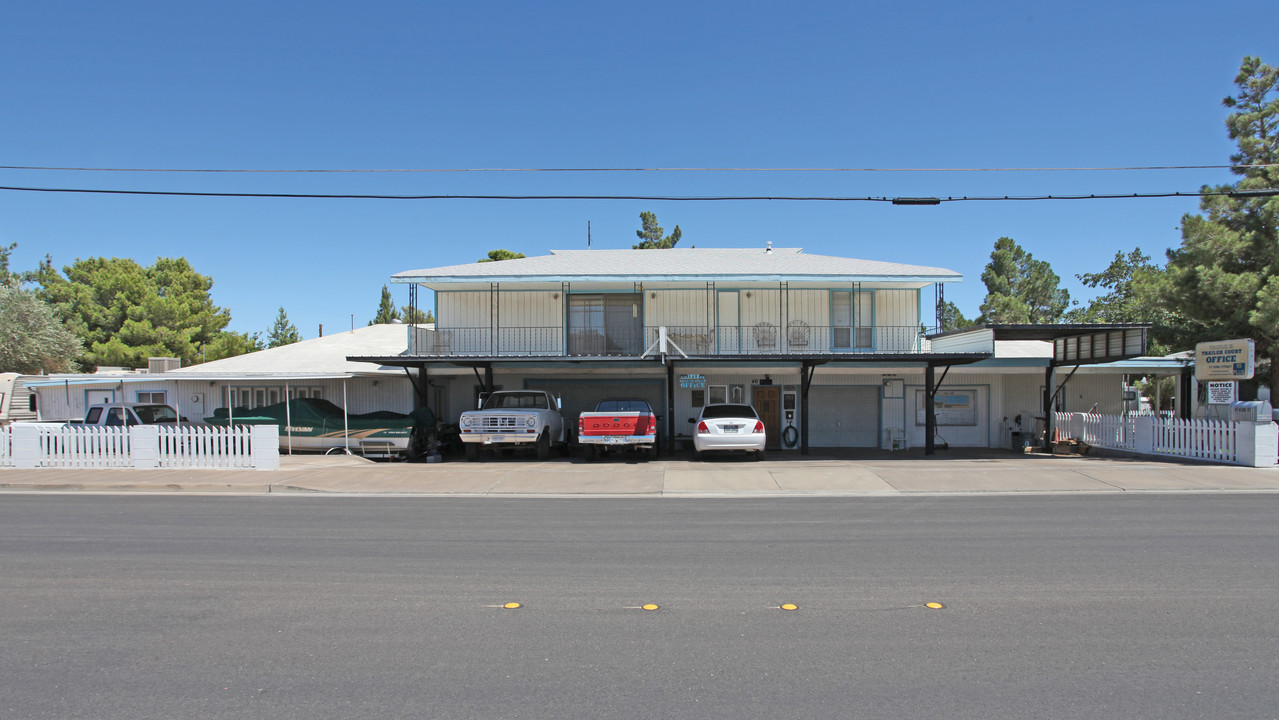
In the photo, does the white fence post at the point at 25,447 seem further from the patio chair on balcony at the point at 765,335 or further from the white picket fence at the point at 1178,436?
the white picket fence at the point at 1178,436

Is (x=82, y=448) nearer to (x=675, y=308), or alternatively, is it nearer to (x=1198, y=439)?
(x=675, y=308)

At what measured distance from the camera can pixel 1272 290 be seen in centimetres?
2186

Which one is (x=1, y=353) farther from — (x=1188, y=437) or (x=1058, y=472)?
(x=1188, y=437)

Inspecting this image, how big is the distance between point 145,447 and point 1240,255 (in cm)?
3106

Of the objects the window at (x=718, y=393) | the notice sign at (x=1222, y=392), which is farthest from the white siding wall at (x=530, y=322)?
the notice sign at (x=1222, y=392)

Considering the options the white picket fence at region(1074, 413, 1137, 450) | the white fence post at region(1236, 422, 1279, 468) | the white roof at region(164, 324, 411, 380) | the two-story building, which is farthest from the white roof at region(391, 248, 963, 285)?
the white fence post at region(1236, 422, 1279, 468)

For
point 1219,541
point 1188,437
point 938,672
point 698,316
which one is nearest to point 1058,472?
point 1188,437

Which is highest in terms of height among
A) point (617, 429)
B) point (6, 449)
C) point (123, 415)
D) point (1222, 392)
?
point (1222, 392)

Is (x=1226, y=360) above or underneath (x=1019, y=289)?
underneath

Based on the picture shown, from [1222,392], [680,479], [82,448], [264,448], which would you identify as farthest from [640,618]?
[1222,392]

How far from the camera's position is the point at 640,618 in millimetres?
5785

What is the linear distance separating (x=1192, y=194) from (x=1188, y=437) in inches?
245

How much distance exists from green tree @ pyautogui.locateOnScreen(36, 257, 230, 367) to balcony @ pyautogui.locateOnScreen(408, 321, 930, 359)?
26.2 meters

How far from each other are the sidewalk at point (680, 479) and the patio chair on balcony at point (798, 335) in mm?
5727
